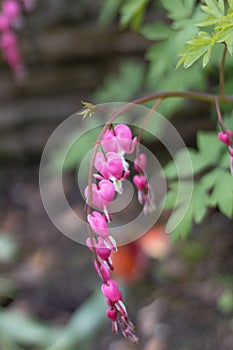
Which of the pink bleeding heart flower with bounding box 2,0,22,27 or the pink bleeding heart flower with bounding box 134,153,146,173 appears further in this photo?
the pink bleeding heart flower with bounding box 2,0,22,27

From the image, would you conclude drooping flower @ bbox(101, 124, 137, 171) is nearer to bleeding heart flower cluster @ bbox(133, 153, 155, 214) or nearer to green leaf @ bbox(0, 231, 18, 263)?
bleeding heart flower cluster @ bbox(133, 153, 155, 214)

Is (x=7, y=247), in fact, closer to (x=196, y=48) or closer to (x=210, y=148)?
(x=210, y=148)

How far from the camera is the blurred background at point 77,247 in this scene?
2.37 meters

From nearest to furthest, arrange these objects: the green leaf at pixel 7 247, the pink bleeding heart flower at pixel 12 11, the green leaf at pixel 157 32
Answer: the green leaf at pixel 157 32 → the pink bleeding heart flower at pixel 12 11 → the green leaf at pixel 7 247

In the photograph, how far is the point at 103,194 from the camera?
1077 millimetres

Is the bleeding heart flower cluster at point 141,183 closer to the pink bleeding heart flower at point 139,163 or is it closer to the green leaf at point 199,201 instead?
the pink bleeding heart flower at point 139,163

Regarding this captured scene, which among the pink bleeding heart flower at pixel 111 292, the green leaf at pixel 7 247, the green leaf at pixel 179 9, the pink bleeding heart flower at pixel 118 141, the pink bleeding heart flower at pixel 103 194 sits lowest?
the green leaf at pixel 7 247

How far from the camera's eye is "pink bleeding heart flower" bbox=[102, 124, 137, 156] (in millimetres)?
1164

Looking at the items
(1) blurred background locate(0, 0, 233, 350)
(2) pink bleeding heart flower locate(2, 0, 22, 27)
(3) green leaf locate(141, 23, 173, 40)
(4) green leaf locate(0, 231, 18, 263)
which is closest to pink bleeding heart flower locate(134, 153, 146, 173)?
(3) green leaf locate(141, 23, 173, 40)

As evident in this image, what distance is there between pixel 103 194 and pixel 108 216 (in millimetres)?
40

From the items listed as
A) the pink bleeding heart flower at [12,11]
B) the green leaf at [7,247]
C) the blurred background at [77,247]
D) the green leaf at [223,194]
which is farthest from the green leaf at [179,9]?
the green leaf at [7,247]

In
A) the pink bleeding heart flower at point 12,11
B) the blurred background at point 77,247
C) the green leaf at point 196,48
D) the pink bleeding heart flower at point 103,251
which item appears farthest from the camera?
the blurred background at point 77,247

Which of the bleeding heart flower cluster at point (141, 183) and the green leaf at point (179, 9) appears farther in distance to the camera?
the green leaf at point (179, 9)

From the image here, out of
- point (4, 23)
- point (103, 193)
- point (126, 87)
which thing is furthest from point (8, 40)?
point (103, 193)
